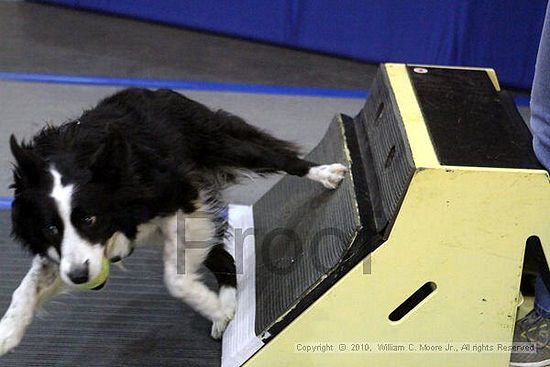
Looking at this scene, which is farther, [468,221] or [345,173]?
[345,173]

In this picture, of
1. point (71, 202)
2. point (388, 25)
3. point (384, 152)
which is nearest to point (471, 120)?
point (384, 152)

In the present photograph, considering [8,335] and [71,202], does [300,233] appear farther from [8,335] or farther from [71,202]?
[8,335]

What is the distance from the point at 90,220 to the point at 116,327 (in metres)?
0.51

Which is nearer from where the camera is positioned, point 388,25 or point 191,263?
point 191,263

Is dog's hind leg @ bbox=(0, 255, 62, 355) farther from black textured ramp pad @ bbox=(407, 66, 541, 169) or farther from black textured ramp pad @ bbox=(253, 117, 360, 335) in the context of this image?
black textured ramp pad @ bbox=(407, 66, 541, 169)

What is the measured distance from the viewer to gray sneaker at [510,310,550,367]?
1936mm

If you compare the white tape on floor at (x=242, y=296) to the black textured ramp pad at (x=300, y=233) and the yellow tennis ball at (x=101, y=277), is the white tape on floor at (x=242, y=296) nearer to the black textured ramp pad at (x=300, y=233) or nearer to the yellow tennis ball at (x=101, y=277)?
the black textured ramp pad at (x=300, y=233)

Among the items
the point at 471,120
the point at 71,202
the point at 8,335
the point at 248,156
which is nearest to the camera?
the point at 71,202

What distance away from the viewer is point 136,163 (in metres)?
1.80

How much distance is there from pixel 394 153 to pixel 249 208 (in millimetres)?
778

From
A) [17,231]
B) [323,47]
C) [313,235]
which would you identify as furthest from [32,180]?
[323,47]

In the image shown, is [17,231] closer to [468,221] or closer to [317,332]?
[317,332]

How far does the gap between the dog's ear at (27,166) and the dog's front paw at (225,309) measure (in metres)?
0.66

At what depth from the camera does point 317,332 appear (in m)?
1.82
